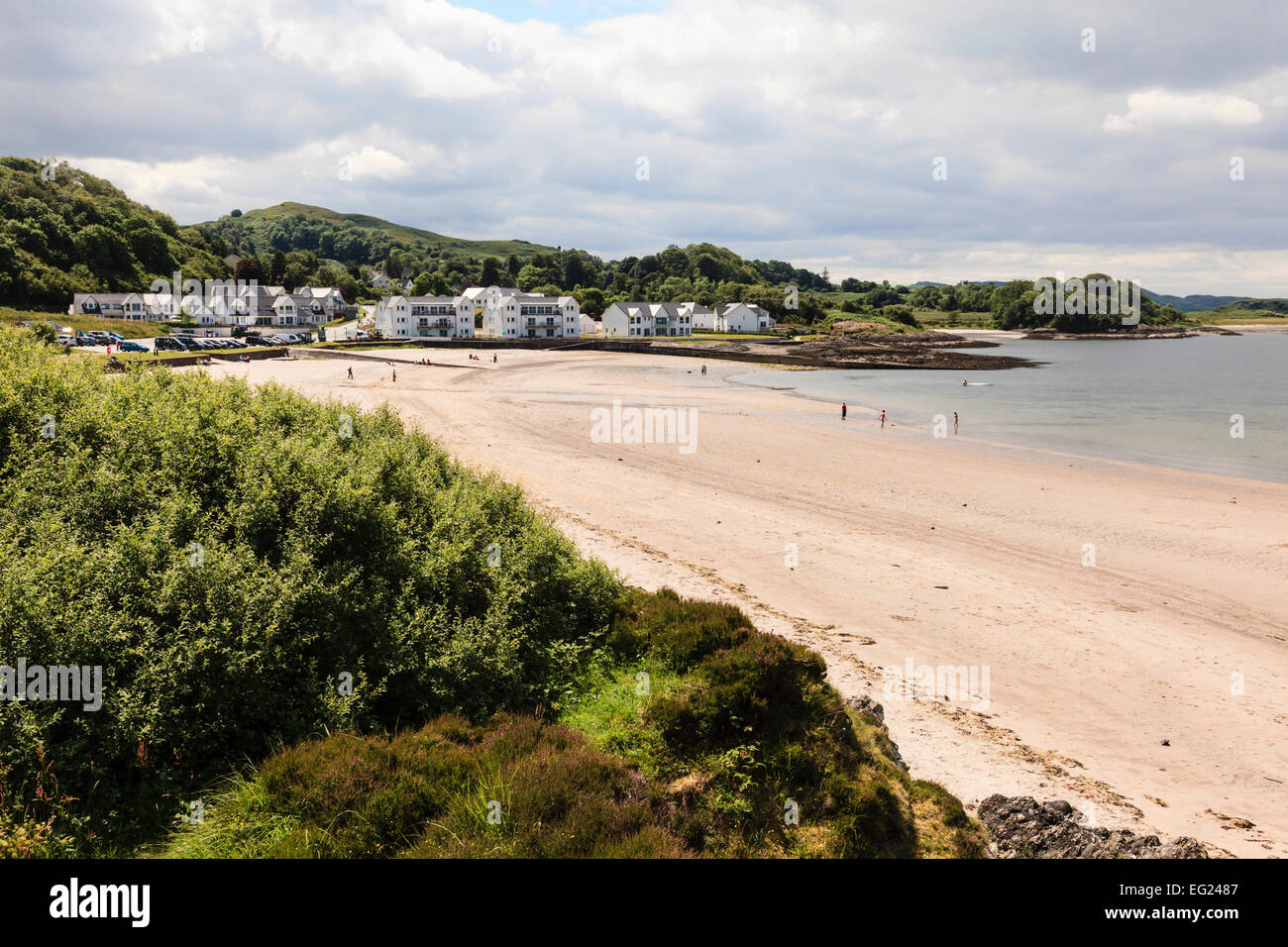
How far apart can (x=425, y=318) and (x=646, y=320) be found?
125ft

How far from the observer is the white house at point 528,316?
388ft

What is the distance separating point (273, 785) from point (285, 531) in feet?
11.0

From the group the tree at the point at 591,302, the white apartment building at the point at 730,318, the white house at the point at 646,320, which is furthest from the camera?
the tree at the point at 591,302

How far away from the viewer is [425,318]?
113 m

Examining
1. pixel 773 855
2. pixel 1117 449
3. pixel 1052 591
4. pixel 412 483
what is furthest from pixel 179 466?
pixel 1117 449

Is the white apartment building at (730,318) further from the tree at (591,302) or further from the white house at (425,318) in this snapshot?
the white house at (425,318)

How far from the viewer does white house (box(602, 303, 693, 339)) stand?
12875 cm

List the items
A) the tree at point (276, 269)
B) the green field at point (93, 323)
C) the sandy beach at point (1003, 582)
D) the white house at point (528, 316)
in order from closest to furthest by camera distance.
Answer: the sandy beach at point (1003, 582), the green field at point (93, 323), the white house at point (528, 316), the tree at point (276, 269)

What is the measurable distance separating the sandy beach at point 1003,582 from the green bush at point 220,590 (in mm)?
5900

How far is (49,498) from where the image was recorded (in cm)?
822

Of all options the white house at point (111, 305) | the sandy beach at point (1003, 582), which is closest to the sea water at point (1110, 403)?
the sandy beach at point (1003, 582)

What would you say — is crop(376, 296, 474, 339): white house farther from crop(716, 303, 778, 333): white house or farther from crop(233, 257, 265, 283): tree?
crop(716, 303, 778, 333): white house
